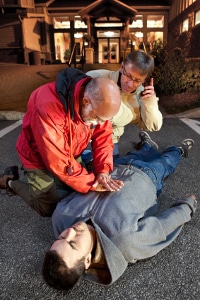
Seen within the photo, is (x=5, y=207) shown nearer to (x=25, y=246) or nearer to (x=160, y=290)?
(x=25, y=246)

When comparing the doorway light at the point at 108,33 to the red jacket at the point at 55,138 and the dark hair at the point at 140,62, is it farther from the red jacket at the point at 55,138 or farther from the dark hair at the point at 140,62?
the red jacket at the point at 55,138

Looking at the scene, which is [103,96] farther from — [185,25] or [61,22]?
[61,22]

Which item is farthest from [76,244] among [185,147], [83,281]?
[185,147]

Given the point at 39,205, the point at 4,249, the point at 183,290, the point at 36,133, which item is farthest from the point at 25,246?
the point at 183,290

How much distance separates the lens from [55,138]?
6.26ft

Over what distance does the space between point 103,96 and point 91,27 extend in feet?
53.9

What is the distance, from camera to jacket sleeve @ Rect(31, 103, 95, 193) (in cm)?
187

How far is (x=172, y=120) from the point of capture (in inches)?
273

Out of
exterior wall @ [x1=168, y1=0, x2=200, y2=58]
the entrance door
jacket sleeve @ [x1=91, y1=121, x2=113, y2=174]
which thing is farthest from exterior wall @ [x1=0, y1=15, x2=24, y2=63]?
jacket sleeve @ [x1=91, y1=121, x2=113, y2=174]


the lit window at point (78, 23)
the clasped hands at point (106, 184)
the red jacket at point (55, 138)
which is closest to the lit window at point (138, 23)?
the lit window at point (78, 23)

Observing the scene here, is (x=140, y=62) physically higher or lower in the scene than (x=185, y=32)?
lower

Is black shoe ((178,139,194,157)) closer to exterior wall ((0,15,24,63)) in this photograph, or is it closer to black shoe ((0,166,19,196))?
black shoe ((0,166,19,196))

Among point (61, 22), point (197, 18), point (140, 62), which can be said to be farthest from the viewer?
point (61, 22)

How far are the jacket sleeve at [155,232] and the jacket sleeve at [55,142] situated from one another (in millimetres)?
540
